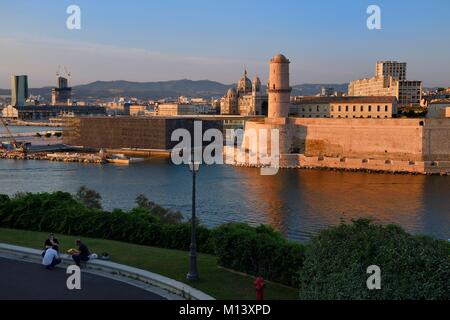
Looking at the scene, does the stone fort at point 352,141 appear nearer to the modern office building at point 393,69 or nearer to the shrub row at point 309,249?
the shrub row at point 309,249

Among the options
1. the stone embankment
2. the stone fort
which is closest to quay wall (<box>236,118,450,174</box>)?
the stone fort

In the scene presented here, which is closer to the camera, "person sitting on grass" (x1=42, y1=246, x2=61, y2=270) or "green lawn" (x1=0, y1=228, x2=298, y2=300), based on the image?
"green lawn" (x1=0, y1=228, x2=298, y2=300)

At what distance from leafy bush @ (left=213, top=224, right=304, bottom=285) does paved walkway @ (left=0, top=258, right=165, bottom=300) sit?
1194 millimetres

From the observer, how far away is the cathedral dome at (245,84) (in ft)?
233

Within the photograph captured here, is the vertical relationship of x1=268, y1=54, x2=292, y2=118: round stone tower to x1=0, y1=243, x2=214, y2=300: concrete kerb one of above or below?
above

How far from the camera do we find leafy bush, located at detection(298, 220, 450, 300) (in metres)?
4.34

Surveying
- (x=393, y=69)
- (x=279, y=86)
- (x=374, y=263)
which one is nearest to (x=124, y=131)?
(x=279, y=86)

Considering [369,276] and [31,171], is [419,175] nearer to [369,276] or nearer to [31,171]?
[31,171]

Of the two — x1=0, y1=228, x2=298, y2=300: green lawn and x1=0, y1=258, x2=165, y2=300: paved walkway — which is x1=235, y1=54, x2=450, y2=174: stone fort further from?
x1=0, y1=258, x2=165, y2=300: paved walkway

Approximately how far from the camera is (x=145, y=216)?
916 cm

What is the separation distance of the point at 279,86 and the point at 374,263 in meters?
29.1

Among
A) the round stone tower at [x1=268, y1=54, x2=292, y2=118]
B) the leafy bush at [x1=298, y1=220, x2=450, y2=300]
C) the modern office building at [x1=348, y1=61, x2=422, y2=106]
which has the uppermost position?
the modern office building at [x1=348, y1=61, x2=422, y2=106]

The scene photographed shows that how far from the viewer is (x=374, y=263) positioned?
462 cm

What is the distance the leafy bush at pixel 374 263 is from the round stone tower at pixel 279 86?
28401 millimetres
